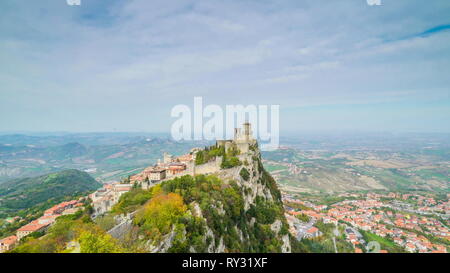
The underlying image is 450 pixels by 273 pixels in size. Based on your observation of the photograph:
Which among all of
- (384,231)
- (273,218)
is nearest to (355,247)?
(384,231)

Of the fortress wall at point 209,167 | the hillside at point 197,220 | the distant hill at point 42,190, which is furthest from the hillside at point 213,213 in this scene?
the distant hill at point 42,190

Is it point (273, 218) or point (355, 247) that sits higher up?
point (273, 218)

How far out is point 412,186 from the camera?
314ft

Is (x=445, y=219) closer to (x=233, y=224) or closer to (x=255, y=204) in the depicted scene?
(x=255, y=204)

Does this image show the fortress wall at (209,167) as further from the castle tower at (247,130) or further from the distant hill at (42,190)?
the distant hill at (42,190)

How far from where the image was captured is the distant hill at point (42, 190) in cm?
6700

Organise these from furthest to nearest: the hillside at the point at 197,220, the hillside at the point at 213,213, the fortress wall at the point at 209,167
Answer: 1. the fortress wall at the point at 209,167
2. the hillside at the point at 213,213
3. the hillside at the point at 197,220

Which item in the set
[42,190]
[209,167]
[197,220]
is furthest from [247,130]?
[42,190]

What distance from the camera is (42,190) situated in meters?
75.8

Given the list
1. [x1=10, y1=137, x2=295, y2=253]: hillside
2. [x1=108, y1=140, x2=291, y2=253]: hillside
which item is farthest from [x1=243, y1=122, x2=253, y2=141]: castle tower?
[x1=108, y1=140, x2=291, y2=253]: hillside

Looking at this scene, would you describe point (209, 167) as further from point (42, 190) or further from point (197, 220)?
point (42, 190)

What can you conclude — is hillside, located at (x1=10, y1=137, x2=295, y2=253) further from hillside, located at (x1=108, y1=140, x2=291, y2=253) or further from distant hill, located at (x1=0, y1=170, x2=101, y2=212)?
distant hill, located at (x1=0, y1=170, x2=101, y2=212)

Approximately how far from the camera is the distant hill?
67.0 metres
